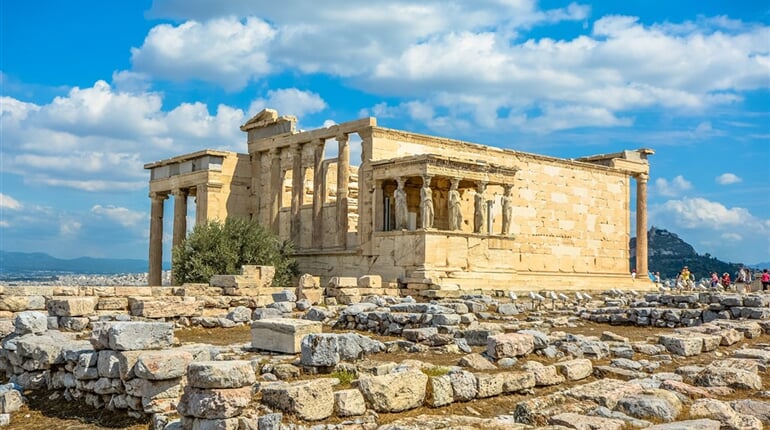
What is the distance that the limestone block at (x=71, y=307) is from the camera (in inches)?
550

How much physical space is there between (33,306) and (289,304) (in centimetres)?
487

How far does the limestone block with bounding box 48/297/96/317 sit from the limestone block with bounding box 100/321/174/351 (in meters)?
5.60

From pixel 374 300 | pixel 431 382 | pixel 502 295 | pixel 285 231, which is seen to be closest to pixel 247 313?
pixel 374 300

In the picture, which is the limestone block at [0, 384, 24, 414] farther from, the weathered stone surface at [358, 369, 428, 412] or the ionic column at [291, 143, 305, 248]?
the ionic column at [291, 143, 305, 248]

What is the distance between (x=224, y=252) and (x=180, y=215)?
6542mm

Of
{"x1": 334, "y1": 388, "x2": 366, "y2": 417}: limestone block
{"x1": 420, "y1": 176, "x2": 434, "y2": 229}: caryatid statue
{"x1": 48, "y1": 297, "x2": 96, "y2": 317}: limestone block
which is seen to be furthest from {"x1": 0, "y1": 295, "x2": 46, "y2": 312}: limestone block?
{"x1": 420, "y1": 176, "x2": 434, "y2": 229}: caryatid statue

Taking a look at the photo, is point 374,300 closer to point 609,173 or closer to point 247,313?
point 247,313

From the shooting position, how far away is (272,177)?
28.1 metres

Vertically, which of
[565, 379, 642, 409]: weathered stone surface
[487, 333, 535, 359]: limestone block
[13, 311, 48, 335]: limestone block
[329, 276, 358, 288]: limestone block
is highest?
[329, 276, 358, 288]: limestone block

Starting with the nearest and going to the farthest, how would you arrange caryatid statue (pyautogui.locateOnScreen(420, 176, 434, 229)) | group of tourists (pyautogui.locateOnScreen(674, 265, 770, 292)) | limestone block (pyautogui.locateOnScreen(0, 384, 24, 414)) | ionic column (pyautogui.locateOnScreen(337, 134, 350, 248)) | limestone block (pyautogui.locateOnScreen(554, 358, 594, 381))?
limestone block (pyautogui.locateOnScreen(0, 384, 24, 414)), limestone block (pyautogui.locateOnScreen(554, 358, 594, 381)), caryatid statue (pyautogui.locateOnScreen(420, 176, 434, 229)), ionic column (pyautogui.locateOnScreen(337, 134, 350, 248)), group of tourists (pyautogui.locateOnScreen(674, 265, 770, 292))

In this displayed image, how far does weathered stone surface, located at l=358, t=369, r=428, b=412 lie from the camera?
7.48 m

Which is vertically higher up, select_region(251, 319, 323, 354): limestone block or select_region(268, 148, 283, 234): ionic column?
select_region(268, 148, 283, 234): ionic column

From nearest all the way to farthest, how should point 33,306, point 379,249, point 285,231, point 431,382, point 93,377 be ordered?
1. point 431,382
2. point 93,377
3. point 33,306
4. point 379,249
5. point 285,231

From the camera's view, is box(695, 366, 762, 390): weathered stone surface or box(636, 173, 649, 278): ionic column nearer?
box(695, 366, 762, 390): weathered stone surface
